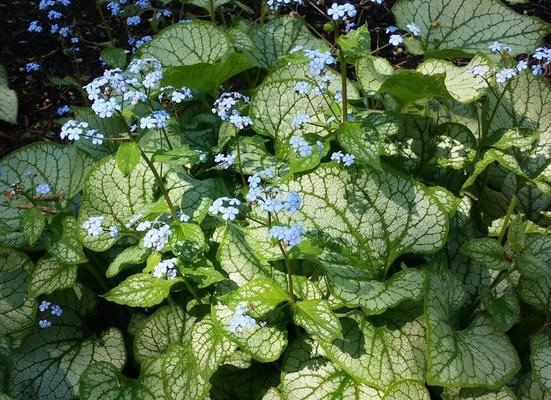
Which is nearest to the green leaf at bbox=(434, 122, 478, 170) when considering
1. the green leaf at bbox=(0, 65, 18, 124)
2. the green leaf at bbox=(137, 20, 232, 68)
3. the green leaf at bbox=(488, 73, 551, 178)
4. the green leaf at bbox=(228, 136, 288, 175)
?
the green leaf at bbox=(488, 73, 551, 178)

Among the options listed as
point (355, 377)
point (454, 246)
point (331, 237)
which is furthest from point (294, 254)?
point (454, 246)

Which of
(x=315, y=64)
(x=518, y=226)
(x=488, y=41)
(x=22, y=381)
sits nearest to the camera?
(x=315, y=64)

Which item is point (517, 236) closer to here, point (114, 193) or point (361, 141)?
point (361, 141)

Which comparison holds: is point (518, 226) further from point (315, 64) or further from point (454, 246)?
point (315, 64)

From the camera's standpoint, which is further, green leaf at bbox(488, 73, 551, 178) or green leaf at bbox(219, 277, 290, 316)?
green leaf at bbox(488, 73, 551, 178)

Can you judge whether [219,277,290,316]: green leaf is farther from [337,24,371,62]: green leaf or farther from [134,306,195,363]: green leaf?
[337,24,371,62]: green leaf

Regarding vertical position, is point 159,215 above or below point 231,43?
below
